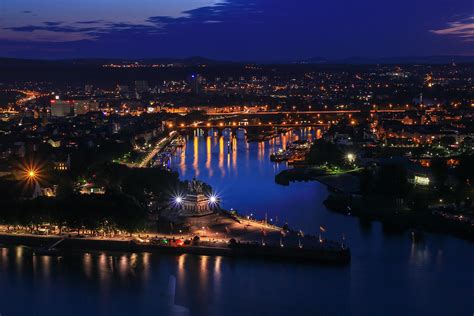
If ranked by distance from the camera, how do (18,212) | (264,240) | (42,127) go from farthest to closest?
(42,127), (18,212), (264,240)

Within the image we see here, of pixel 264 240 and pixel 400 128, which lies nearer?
pixel 264 240

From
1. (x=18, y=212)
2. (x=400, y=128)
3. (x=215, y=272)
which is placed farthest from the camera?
(x=400, y=128)

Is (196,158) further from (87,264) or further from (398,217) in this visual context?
(87,264)

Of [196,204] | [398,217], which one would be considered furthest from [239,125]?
[196,204]

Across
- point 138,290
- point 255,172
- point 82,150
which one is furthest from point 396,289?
point 82,150

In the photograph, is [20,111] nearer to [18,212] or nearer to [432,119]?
[432,119]

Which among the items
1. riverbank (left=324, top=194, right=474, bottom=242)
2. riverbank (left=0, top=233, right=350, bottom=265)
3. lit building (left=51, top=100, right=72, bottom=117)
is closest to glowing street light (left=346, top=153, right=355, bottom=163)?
riverbank (left=324, top=194, right=474, bottom=242)

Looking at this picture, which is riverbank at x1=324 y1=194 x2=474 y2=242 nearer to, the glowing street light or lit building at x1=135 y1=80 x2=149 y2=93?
the glowing street light
